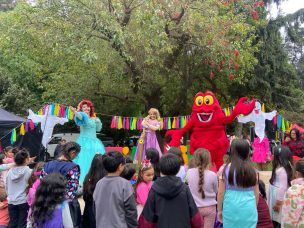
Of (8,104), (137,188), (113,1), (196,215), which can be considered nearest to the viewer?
(196,215)

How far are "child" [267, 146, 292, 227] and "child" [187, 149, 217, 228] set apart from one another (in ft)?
2.66

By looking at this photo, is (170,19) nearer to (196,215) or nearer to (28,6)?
(28,6)

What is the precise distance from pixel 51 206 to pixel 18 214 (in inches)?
80.5

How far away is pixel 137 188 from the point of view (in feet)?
15.2

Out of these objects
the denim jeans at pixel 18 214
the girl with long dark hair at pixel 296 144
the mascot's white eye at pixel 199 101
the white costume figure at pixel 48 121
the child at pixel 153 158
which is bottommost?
the denim jeans at pixel 18 214

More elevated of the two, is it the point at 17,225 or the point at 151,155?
the point at 151,155

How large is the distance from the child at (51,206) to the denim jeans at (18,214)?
6.03 ft

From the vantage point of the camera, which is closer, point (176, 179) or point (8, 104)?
point (176, 179)

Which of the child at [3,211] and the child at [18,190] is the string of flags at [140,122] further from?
the child at [18,190]

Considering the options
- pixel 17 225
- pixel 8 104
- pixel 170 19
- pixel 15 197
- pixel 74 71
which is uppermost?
pixel 170 19

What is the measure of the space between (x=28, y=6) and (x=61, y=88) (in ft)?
17.0

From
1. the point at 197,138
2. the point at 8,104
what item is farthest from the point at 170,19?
the point at 8,104

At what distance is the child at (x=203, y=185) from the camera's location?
15.2 feet

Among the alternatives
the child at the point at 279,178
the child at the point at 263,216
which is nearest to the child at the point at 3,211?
the child at the point at 263,216
